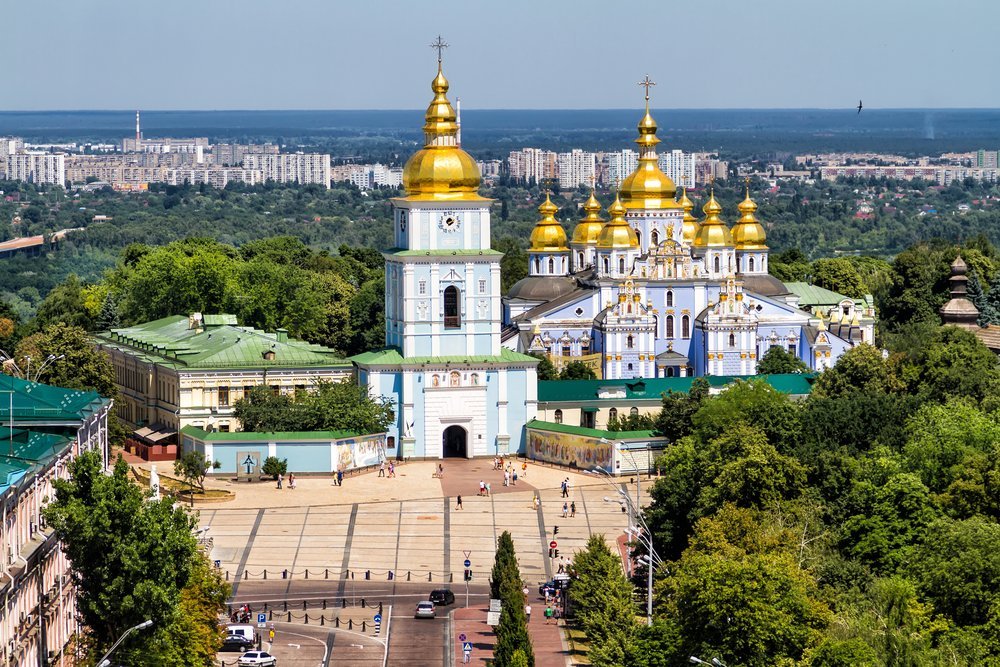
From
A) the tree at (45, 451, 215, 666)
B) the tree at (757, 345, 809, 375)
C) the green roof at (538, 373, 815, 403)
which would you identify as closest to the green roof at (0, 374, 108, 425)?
the tree at (45, 451, 215, 666)

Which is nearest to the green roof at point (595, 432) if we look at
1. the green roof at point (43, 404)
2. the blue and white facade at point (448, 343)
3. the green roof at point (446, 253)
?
the blue and white facade at point (448, 343)

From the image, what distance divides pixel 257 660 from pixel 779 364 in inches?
1410

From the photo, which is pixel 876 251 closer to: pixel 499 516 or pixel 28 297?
pixel 28 297

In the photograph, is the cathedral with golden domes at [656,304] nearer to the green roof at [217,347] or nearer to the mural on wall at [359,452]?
the green roof at [217,347]

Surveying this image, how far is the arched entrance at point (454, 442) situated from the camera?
6488 centimetres

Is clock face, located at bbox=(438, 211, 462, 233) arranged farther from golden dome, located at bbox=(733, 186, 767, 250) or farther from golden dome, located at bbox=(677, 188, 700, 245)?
golden dome, located at bbox=(733, 186, 767, 250)

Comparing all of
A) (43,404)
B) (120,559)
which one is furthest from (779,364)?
(120,559)

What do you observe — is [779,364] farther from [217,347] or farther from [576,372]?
[217,347]

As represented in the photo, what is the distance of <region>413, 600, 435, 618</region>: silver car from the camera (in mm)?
45344

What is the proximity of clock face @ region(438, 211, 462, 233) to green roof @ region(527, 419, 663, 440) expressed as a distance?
5.62m

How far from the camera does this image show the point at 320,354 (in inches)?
2633

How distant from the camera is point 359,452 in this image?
6212 centimetres

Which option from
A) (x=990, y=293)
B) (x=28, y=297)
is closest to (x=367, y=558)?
(x=990, y=293)

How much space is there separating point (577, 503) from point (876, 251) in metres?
133
